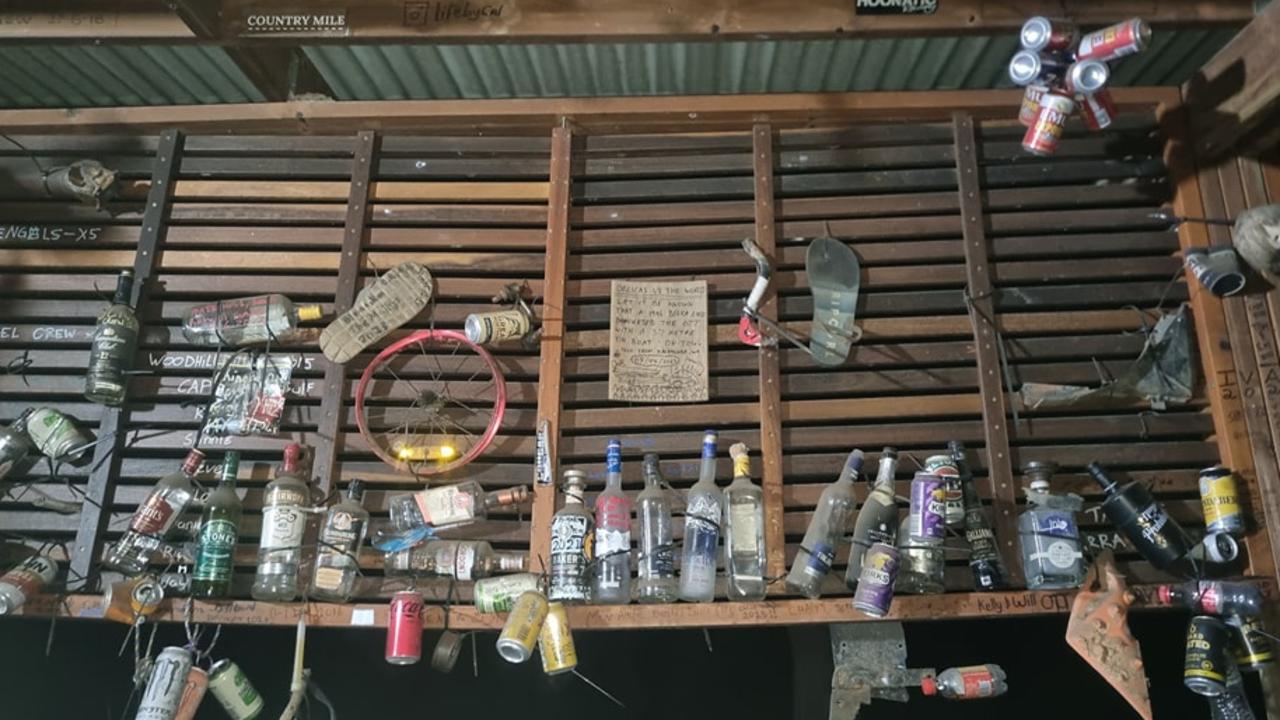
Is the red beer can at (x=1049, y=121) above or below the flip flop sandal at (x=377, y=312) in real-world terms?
above

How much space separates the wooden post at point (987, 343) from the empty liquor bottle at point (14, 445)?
337 centimetres

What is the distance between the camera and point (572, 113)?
3.17m

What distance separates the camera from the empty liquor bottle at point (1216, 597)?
250 cm

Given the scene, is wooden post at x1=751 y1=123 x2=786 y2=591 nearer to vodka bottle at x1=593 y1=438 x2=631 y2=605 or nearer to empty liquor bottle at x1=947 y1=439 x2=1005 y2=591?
vodka bottle at x1=593 y1=438 x2=631 y2=605

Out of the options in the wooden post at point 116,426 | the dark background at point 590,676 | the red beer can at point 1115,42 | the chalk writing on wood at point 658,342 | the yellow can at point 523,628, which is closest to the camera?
the yellow can at point 523,628

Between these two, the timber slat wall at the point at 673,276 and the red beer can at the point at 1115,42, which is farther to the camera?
the timber slat wall at the point at 673,276

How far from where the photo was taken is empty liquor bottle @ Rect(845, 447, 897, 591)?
2.67 m

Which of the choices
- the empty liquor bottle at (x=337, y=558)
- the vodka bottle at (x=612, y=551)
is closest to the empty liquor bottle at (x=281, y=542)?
the empty liquor bottle at (x=337, y=558)

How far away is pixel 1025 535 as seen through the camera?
2.71 meters

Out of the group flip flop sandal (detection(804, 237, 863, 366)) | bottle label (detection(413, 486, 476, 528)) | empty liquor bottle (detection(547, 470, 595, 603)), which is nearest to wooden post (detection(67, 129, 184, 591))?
bottle label (detection(413, 486, 476, 528))

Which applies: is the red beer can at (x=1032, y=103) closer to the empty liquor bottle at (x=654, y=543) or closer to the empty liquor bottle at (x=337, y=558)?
the empty liquor bottle at (x=654, y=543)

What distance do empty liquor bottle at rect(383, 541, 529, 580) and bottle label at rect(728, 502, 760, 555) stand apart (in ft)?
2.28

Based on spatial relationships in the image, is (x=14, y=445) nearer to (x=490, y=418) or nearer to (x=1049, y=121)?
(x=490, y=418)

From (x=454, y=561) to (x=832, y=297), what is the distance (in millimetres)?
1623
